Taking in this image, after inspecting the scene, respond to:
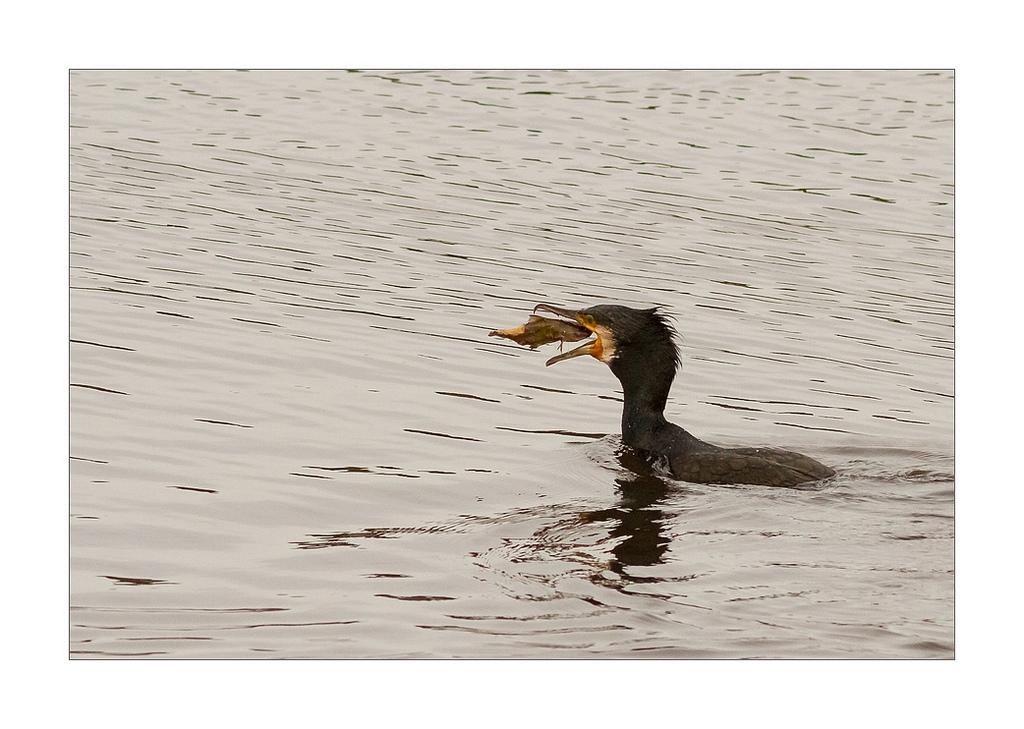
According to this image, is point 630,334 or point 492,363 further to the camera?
point 492,363

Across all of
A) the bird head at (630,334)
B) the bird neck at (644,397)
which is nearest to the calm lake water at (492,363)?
the bird neck at (644,397)

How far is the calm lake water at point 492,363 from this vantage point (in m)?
7.62

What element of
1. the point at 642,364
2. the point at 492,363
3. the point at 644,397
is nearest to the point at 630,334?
the point at 642,364

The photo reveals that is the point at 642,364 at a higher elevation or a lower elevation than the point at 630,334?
lower

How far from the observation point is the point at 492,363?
1264 cm

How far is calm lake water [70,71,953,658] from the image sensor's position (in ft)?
25.0

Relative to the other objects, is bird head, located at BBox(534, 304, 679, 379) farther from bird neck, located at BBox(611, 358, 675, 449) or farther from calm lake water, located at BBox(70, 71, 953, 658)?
calm lake water, located at BBox(70, 71, 953, 658)

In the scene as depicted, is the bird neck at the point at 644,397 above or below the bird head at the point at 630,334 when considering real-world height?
below

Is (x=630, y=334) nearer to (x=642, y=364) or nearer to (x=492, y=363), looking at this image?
(x=642, y=364)

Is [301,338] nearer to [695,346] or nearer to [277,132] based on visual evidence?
[695,346]

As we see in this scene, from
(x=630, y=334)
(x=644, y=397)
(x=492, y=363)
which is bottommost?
(x=644, y=397)

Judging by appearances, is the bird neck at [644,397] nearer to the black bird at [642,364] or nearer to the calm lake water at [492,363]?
the black bird at [642,364]

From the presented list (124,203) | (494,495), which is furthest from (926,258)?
(124,203)

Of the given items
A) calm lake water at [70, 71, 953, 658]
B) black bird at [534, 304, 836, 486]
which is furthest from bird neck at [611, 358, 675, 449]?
calm lake water at [70, 71, 953, 658]
